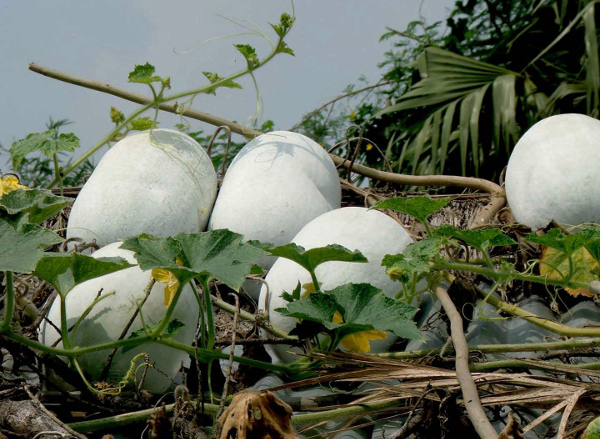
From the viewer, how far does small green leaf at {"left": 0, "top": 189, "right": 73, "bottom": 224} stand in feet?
3.86

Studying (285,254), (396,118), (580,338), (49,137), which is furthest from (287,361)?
(396,118)

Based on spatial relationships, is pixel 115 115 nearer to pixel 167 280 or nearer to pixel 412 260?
pixel 167 280

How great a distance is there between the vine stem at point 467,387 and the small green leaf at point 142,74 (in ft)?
3.32

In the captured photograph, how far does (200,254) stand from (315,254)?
0.86ft

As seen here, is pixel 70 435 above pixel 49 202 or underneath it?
underneath

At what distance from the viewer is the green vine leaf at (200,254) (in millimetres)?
1093

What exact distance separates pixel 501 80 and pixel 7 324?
387 centimetres

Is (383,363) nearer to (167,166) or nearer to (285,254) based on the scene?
(285,254)

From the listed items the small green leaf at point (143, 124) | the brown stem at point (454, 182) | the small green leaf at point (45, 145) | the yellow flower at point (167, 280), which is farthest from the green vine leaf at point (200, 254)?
the brown stem at point (454, 182)

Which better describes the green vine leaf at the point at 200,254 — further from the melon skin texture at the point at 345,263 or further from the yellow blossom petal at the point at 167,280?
the melon skin texture at the point at 345,263

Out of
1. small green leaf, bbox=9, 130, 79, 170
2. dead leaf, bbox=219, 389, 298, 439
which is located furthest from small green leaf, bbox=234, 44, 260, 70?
dead leaf, bbox=219, 389, 298, 439

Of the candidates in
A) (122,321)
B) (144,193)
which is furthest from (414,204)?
(144,193)

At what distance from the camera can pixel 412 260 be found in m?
1.41

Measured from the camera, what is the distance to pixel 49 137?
2.01 metres
